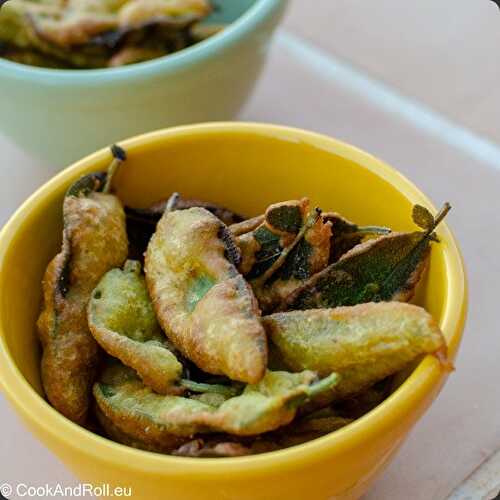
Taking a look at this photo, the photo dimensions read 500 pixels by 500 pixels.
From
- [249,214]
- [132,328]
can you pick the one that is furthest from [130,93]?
[132,328]

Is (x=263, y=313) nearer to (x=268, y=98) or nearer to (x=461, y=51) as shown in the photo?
(x=268, y=98)

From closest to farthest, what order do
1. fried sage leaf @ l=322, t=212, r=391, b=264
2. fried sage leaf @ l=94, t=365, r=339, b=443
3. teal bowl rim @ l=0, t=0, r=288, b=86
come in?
fried sage leaf @ l=94, t=365, r=339, b=443 → fried sage leaf @ l=322, t=212, r=391, b=264 → teal bowl rim @ l=0, t=0, r=288, b=86

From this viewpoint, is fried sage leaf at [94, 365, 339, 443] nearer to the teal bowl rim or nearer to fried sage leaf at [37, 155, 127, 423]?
fried sage leaf at [37, 155, 127, 423]

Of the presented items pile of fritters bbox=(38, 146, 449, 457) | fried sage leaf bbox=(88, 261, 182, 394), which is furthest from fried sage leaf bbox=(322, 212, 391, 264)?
fried sage leaf bbox=(88, 261, 182, 394)

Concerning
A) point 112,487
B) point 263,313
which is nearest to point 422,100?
point 263,313

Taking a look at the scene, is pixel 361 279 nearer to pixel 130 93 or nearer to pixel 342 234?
pixel 342 234

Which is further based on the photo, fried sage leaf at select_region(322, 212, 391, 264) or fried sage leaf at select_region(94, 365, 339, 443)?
fried sage leaf at select_region(322, 212, 391, 264)

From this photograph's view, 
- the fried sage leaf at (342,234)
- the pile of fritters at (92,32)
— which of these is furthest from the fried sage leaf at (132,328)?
the pile of fritters at (92,32)
